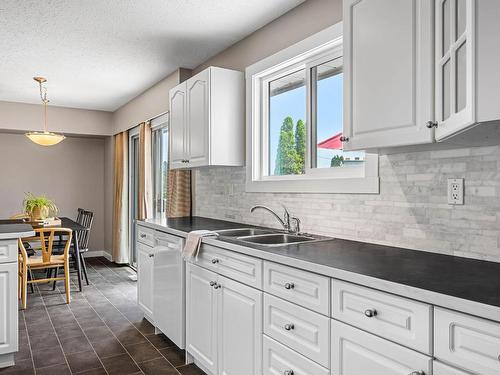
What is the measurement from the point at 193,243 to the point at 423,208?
1374 mm

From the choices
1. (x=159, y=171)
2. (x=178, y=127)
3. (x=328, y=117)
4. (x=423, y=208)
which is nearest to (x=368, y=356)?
(x=423, y=208)

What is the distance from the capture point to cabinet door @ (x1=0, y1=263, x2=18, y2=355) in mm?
2689

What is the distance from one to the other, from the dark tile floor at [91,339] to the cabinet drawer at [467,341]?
1.86 m

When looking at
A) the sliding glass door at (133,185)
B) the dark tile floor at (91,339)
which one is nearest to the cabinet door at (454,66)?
the dark tile floor at (91,339)

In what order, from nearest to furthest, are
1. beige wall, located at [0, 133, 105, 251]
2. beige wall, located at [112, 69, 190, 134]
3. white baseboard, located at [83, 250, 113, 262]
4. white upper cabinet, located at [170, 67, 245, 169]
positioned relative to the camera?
1. white upper cabinet, located at [170, 67, 245, 169]
2. beige wall, located at [112, 69, 190, 134]
3. beige wall, located at [0, 133, 105, 251]
4. white baseboard, located at [83, 250, 113, 262]

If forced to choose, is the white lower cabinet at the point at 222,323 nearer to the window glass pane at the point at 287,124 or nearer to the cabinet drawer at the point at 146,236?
the cabinet drawer at the point at 146,236

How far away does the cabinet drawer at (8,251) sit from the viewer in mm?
2688

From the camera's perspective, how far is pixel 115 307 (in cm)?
411

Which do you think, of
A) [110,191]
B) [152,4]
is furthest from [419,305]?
[110,191]

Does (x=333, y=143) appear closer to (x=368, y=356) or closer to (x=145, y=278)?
(x=368, y=356)

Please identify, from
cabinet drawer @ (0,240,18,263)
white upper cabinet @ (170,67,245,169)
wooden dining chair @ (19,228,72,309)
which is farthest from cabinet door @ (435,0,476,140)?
wooden dining chair @ (19,228,72,309)

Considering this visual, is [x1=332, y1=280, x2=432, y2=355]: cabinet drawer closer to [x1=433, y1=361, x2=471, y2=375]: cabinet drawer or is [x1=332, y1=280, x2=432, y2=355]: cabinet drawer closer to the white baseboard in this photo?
[x1=433, y1=361, x2=471, y2=375]: cabinet drawer

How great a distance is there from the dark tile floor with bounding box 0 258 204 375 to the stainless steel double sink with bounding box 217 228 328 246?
923 millimetres

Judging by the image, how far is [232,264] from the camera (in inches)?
87.9
